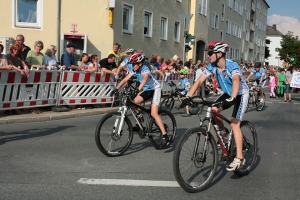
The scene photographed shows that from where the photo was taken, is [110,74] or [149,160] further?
[110,74]

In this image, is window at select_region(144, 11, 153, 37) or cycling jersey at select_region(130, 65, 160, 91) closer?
cycling jersey at select_region(130, 65, 160, 91)

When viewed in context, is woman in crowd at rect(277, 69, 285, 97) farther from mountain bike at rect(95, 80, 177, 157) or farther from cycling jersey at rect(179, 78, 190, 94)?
mountain bike at rect(95, 80, 177, 157)

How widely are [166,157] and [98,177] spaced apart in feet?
5.65

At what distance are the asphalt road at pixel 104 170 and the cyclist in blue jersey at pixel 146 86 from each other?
54cm

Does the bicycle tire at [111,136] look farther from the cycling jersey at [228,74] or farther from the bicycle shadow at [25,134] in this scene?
the bicycle shadow at [25,134]

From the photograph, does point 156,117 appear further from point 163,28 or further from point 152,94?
point 163,28

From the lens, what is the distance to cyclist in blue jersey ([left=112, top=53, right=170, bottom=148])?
278 inches

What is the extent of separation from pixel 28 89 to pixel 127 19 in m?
11.8

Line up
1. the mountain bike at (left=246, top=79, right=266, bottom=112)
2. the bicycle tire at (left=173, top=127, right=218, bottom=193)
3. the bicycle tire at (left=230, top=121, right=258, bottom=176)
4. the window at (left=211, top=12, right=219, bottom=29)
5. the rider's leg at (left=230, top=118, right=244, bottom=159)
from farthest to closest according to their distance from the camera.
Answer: the window at (left=211, top=12, right=219, bottom=29), the mountain bike at (left=246, top=79, right=266, bottom=112), the bicycle tire at (left=230, top=121, right=258, bottom=176), the rider's leg at (left=230, top=118, right=244, bottom=159), the bicycle tire at (left=173, top=127, right=218, bottom=193)

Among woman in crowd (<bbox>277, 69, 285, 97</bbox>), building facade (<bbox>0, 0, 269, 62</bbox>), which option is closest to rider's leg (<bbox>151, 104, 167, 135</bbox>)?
building facade (<bbox>0, 0, 269, 62</bbox>)

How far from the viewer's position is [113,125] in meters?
6.68

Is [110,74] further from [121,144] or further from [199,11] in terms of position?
[199,11]

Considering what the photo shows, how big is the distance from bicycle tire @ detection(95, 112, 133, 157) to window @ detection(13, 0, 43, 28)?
13.1 meters

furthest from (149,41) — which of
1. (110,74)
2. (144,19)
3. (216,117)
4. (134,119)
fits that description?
(216,117)
